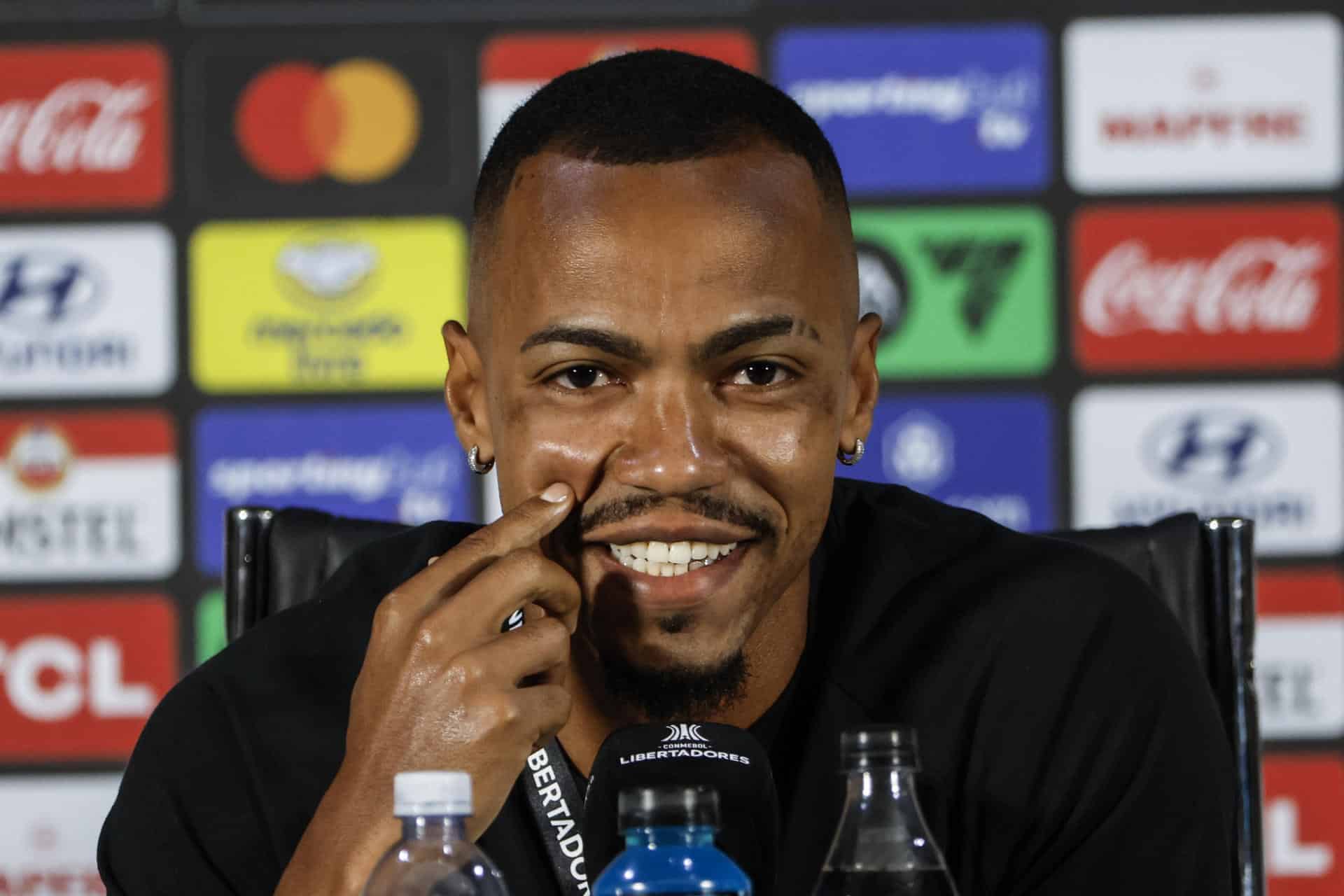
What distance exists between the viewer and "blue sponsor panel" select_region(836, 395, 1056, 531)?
10.7 feet

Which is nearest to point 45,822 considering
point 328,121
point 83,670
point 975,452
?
point 83,670

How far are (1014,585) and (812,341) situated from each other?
31cm

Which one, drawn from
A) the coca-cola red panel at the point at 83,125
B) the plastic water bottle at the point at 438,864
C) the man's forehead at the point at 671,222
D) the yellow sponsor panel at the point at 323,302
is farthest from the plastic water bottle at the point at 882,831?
the coca-cola red panel at the point at 83,125

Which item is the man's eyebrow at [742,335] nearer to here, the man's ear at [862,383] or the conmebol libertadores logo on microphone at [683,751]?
the man's ear at [862,383]

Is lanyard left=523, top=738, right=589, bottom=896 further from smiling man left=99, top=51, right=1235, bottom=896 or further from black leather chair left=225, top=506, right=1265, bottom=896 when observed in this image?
black leather chair left=225, top=506, right=1265, bottom=896

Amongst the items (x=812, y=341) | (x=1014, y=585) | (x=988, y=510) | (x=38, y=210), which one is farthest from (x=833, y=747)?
(x=38, y=210)

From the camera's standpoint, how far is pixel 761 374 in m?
1.39

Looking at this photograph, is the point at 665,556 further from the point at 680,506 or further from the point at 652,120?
the point at 652,120

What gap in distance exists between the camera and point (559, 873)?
1.39m

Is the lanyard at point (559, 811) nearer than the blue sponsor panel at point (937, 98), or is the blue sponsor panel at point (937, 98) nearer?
the lanyard at point (559, 811)

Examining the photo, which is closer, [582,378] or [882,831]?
[882,831]

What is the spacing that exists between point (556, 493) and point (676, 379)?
14 cm

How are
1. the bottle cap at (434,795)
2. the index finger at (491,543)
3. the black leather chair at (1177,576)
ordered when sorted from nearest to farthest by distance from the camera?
the bottle cap at (434,795) → the index finger at (491,543) → the black leather chair at (1177,576)

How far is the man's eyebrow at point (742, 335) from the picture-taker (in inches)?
52.1
